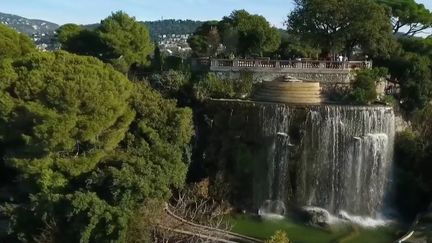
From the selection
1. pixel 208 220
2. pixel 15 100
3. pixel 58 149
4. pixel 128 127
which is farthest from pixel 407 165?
pixel 15 100

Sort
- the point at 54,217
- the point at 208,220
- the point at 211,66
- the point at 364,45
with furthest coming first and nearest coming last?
the point at 364,45
the point at 211,66
the point at 208,220
the point at 54,217

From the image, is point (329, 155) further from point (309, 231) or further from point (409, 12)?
point (409, 12)

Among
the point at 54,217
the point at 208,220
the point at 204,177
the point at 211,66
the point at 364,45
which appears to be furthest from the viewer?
the point at 364,45

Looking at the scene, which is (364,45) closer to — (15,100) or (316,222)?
(316,222)

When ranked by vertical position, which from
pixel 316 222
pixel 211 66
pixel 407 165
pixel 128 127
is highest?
pixel 211 66

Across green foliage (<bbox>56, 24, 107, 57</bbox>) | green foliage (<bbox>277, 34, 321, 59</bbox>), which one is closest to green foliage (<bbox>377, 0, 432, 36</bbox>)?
green foliage (<bbox>277, 34, 321, 59</bbox>)

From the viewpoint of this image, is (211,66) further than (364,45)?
No

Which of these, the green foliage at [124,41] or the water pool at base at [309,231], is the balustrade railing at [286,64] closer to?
the green foliage at [124,41]
